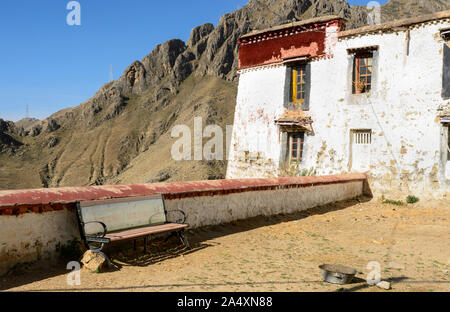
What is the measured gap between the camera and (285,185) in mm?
10320

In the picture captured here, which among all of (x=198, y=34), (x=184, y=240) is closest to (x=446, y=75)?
(x=184, y=240)

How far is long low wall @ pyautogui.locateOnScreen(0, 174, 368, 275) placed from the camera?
16.8 feet

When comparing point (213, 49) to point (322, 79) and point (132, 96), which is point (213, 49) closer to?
point (132, 96)

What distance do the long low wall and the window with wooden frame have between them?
15.6ft

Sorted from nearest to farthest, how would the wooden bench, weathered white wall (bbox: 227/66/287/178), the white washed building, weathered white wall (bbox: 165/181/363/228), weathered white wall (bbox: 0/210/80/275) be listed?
weathered white wall (bbox: 0/210/80/275) → the wooden bench → weathered white wall (bbox: 165/181/363/228) → the white washed building → weathered white wall (bbox: 227/66/287/178)

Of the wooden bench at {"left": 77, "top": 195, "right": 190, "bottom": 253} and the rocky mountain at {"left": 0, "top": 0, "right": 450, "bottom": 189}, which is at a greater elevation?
the rocky mountain at {"left": 0, "top": 0, "right": 450, "bottom": 189}

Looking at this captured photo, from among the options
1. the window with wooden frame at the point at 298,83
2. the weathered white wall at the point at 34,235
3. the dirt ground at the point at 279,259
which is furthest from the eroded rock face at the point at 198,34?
the weathered white wall at the point at 34,235

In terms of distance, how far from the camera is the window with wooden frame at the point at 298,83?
53.8 feet

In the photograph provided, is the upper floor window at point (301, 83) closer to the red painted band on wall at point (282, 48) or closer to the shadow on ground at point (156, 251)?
the red painted band on wall at point (282, 48)

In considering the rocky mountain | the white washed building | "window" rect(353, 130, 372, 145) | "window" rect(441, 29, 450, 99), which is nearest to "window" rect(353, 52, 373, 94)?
the white washed building

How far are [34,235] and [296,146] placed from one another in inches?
494

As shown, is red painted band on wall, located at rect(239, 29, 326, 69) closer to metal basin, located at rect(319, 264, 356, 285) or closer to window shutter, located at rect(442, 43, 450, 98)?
window shutter, located at rect(442, 43, 450, 98)
